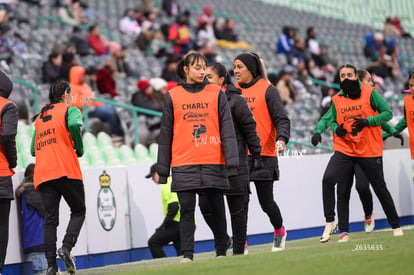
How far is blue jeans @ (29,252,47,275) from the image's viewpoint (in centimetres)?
1182

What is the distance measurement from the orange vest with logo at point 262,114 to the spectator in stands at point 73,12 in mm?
13509

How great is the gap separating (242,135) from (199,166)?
89 cm

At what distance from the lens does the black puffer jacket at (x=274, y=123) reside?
10.1 meters

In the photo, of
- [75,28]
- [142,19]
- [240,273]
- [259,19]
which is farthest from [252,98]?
[259,19]

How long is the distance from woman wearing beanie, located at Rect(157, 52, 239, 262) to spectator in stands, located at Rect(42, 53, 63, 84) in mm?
9703

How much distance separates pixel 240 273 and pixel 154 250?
5999 millimetres

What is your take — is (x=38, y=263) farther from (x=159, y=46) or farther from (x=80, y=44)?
(x=159, y=46)

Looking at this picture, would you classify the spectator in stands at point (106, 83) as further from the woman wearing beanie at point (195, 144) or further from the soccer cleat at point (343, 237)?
the woman wearing beanie at point (195, 144)

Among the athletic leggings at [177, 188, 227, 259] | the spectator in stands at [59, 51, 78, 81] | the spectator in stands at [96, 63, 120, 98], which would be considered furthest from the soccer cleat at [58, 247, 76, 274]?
the spectator in stands at [96, 63, 120, 98]

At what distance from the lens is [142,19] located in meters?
25.8

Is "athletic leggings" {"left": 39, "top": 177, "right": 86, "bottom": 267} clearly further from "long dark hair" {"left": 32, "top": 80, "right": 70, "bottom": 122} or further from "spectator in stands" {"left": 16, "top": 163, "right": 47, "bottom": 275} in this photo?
"spectator in stands" {"left": 16, "top": 163, "right": 47, "bottom": 275}

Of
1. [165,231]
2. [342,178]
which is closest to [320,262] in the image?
[342,178]

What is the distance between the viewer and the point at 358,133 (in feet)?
36.0

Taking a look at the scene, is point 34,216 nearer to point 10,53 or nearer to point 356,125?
point 356,125
